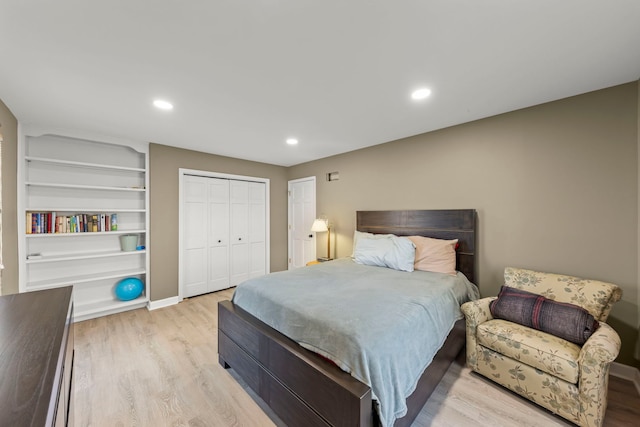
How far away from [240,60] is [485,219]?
2760mm

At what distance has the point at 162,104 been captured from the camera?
2297 millimetres

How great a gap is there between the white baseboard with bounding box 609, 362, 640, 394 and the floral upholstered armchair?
0.55m

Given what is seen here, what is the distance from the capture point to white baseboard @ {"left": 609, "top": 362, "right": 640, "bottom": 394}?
1915mm

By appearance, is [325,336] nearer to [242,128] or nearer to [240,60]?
[240,60]

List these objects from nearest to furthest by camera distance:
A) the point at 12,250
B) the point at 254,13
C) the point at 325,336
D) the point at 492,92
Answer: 1. the point at 254,13
2. the point at 325,336
3. the point at 492,92
4. the point at 12,250

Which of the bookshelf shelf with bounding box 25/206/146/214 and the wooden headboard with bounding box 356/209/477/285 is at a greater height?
the bookshelf shelf with bounding box 25/206/146/214

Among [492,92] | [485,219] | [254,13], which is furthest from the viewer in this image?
[485,219]

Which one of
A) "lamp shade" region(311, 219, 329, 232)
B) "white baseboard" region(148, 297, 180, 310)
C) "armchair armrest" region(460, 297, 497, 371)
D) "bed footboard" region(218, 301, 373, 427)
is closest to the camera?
"bed footboard" region(218, 301, 373, 427)

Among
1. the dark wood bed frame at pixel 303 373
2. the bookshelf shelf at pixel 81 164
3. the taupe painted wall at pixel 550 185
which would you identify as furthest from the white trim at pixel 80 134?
the taupe painted wall at pixel 550 185

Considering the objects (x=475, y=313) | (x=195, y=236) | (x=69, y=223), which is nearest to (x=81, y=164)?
(x=69, y=223)

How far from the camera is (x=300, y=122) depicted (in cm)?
277

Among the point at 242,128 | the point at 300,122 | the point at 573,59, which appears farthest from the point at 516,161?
the point at 242,128

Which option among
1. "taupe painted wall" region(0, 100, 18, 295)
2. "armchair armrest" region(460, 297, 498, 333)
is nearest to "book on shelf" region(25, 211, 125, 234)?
"taupe painted wall" region(0, 100, 18, 295)

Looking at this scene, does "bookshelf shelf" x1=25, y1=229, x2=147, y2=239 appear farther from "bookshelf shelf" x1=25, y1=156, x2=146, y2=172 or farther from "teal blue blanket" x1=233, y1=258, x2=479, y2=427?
"teal blue blanket" x1=233, y1=258, x2=479, y2=427
